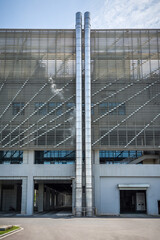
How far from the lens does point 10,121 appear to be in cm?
4300

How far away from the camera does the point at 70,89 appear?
43.8 m

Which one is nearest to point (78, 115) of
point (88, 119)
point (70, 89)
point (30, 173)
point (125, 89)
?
point (88, 119)

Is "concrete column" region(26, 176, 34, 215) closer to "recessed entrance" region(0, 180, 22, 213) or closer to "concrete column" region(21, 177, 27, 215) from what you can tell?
"concrete column" region(21, 177, 27, 215)

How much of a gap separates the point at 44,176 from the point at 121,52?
20404 mm

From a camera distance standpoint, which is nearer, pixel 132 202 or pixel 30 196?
pixel 30 196

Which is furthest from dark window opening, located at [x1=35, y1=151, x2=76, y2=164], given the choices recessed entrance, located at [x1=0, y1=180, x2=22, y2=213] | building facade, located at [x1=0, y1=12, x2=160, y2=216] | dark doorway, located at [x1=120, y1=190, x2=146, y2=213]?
dark doorway, located at [x1=120, y1=190, x2=146, y2=213]

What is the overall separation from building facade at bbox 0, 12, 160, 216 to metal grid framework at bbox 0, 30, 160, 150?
0.44 ft

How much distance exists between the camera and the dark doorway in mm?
45438

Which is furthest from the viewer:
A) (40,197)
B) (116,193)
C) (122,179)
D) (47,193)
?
(47,193)

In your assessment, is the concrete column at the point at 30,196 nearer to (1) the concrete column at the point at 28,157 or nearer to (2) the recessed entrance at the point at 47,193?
(1) the concrete column at the point at 28,157

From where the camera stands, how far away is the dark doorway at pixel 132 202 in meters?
45.4

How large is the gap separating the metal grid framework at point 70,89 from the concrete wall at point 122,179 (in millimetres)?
2778

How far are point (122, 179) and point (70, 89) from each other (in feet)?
46.2

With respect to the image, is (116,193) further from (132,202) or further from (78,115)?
(132,202)
